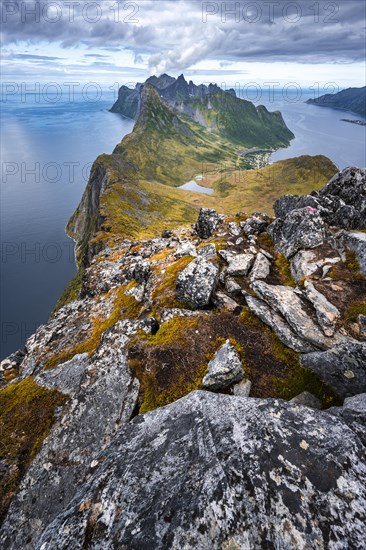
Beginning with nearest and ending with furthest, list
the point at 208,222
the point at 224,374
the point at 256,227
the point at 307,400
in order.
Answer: the point at 307,400 < the point at 224,374 < the point at 256,227 < the point at 208,222

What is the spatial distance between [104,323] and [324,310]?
21.6 meters

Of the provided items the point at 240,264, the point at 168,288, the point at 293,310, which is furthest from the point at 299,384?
the point at 168,288

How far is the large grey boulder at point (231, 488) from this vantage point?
8156mm

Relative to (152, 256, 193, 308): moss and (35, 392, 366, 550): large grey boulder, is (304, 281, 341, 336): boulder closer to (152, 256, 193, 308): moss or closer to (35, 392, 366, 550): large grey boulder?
(35, 392, 366, 550): large grey boulder

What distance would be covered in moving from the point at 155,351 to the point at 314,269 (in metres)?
13.8

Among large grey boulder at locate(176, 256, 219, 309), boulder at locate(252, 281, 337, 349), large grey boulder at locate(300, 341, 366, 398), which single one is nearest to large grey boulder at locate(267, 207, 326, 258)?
boulder at locate(252, 281, 337, 349)

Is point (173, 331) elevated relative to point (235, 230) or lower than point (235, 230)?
lower

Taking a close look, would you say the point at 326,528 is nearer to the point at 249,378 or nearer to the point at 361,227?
the point at 249,378

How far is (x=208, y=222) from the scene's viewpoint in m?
47.3

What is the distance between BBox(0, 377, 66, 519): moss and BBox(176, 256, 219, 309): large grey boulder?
1182cm

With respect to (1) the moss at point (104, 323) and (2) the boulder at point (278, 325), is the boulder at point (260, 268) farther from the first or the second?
(1) the moss at point (104, 323)

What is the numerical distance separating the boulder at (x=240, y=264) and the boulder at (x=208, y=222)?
18396 millimetres

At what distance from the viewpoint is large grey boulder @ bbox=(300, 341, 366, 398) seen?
Result: 1366 centimetres

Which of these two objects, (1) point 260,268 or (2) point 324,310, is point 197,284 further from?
(2) point 324,310
